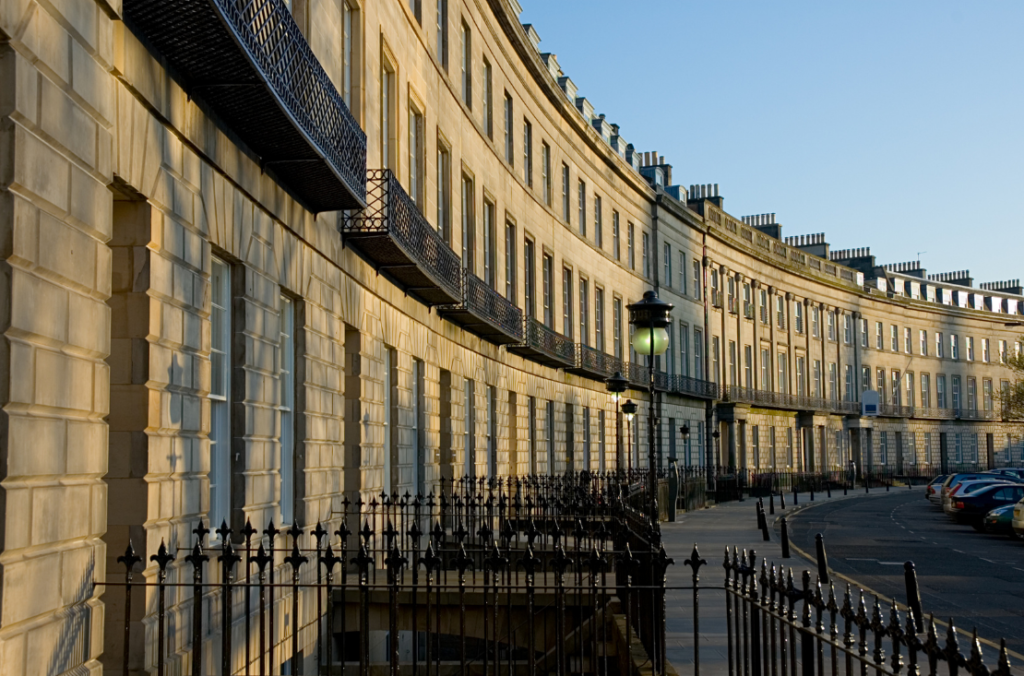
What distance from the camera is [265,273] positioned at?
11492 millimetres

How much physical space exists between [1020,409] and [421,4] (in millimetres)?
60671

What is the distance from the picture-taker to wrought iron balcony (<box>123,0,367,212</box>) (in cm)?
829

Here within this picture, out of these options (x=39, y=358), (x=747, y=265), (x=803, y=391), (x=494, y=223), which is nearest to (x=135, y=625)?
(x=39, y=358)

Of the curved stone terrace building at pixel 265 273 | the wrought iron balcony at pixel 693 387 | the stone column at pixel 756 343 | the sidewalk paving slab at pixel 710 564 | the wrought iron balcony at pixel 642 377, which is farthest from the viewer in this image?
the stone column at pixel 756 343

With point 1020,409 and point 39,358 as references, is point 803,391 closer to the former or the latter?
point 1020,409

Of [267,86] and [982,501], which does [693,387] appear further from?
[267,86]

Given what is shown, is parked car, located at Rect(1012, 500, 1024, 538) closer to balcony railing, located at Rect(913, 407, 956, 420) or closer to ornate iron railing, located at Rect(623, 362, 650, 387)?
ornate iron railing, located at Rect(623, 362, 650, 387)

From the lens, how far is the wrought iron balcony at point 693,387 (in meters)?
50.2

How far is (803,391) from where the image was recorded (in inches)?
2803

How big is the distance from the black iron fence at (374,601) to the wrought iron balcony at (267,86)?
3431mm

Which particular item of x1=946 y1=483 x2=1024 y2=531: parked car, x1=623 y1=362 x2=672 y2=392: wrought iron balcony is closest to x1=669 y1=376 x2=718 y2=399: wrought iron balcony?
x1=623 y1=362 x2=672 y2=392: wrought iron balcony

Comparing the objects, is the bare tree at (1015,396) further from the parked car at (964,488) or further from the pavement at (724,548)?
the parked car at (964,488)

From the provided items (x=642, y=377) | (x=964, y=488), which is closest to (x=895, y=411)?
(x=642, y=377)

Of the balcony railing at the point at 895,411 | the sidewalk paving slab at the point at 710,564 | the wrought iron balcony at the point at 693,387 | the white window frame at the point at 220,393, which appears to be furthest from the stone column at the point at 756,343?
the white window frame at the point at 220,393
